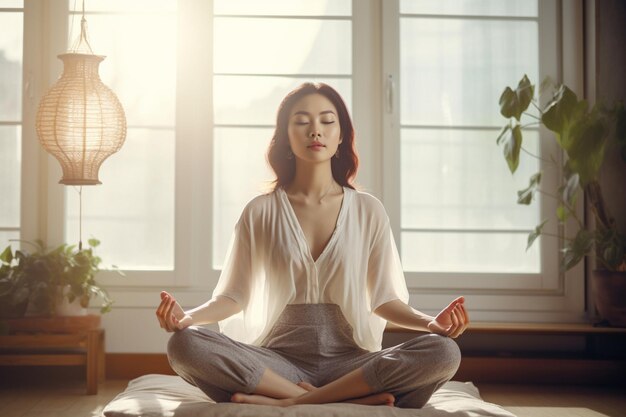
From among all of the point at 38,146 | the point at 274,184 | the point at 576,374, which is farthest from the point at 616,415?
the point at 38,146

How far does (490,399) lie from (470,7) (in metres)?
1.98

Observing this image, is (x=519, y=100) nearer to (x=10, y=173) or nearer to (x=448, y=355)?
(x=448, y=355)

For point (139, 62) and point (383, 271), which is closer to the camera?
point (383, 271)

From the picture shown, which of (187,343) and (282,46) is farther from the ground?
(282,46)

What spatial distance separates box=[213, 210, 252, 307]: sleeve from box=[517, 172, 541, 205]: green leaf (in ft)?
5.75

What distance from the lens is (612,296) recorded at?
399 cm

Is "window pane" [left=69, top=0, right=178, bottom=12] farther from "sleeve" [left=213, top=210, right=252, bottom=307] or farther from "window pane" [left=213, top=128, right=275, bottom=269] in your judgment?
"sleeve" [left=213, top=210, right=252, bottom=307]

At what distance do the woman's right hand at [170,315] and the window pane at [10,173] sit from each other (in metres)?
2.02

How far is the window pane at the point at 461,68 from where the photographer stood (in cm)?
432


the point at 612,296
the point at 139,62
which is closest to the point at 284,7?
the point at 139,62

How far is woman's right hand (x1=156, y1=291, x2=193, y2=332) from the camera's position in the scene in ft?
8.04

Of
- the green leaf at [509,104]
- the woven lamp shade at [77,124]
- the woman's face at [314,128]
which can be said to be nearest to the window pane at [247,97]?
the woven lamp shade at [77,124]

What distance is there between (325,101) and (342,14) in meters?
1.56

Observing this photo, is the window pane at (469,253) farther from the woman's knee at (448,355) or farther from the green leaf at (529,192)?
the woman's knee at (448,355)
